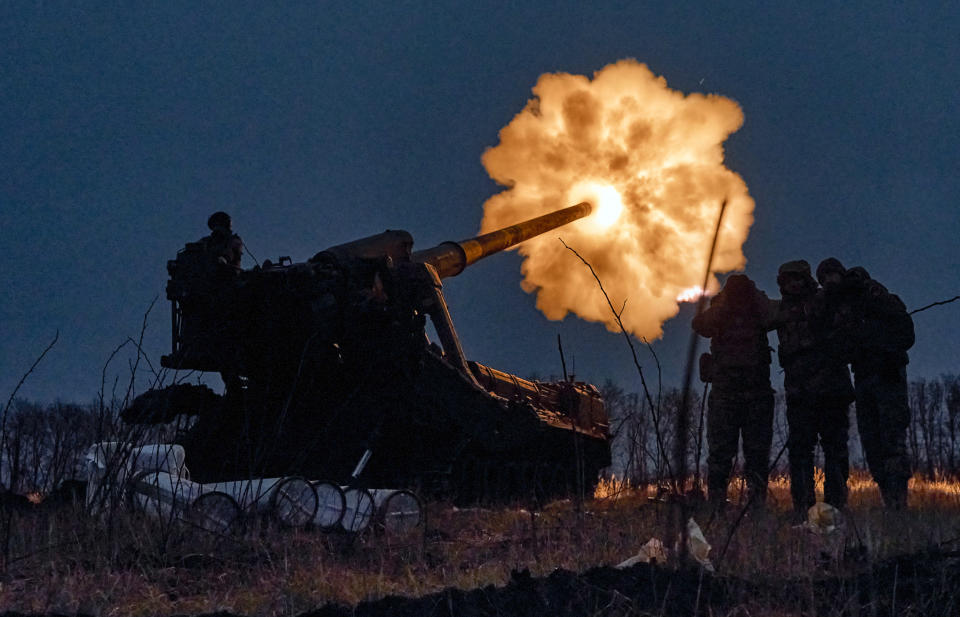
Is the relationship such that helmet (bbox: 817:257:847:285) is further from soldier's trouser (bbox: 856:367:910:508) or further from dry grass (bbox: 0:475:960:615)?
dry grass (bbox: 0:475:960:615)

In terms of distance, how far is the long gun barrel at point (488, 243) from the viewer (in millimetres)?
13195

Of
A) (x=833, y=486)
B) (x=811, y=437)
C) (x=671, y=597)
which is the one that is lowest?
(x=671, y=597)

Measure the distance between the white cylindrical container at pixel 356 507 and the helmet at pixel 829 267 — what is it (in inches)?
200

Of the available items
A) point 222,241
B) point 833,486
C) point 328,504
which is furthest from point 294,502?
point 833,486

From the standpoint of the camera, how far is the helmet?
28.3 ft

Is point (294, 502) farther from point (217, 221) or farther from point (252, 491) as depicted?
point (217, 221)

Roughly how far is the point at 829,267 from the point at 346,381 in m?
5.51

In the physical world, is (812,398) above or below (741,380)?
below

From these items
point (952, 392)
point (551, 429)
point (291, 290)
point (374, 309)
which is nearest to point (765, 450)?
point (551, 429)

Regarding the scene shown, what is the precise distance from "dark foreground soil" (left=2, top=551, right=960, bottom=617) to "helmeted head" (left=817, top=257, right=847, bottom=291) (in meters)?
4.42

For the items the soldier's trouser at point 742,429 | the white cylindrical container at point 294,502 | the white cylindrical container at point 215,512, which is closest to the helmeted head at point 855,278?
the soldier's trouser at point 742,429

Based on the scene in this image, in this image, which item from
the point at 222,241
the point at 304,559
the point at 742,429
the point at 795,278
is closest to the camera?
the point at 304,559

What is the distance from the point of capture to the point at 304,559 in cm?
586

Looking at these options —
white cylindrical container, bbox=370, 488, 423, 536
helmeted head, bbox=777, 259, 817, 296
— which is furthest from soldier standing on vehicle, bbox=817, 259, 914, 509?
white cylindrical container, bbox=370, 488, 423, 536
